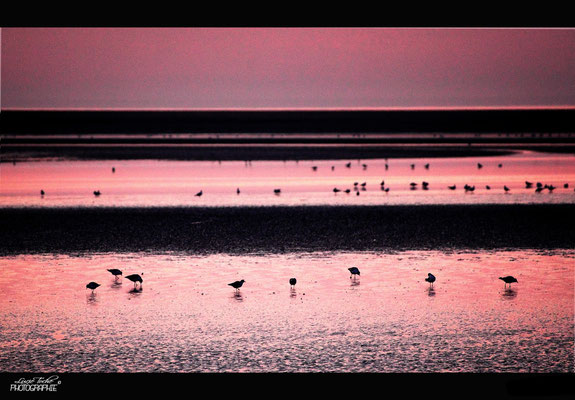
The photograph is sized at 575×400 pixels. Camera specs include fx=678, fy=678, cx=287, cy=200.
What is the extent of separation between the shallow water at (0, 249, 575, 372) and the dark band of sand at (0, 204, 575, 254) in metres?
1.52

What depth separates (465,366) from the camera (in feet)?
25.2

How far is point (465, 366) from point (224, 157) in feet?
148

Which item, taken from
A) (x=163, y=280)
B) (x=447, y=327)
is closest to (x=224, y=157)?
(x=163, y=280)

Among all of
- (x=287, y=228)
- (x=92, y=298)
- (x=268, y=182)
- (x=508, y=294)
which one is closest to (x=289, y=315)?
(x=92, y=298)

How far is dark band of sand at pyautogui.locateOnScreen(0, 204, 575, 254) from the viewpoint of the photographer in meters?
15.7

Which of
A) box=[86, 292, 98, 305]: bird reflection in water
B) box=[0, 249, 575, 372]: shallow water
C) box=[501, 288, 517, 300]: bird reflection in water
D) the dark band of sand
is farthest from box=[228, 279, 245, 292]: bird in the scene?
box=[501, 288, 517, 300]: bird reflection in water

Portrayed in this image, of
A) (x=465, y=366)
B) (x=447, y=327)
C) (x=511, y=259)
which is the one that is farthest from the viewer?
(x=511, y=259)

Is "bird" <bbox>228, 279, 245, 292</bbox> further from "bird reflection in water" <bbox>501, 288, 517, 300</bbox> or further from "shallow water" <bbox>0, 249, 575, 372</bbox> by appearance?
"bird reflection in water" <bbox>501, 288, 517, 300</bbox>

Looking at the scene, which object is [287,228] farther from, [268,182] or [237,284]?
[268,182]

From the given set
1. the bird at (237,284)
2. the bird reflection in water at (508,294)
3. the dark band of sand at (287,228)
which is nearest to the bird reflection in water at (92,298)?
the bird at (237,284)

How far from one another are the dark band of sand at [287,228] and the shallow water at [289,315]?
4.97ft

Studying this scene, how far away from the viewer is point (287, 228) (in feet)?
59.1

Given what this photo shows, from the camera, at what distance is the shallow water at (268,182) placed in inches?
965
